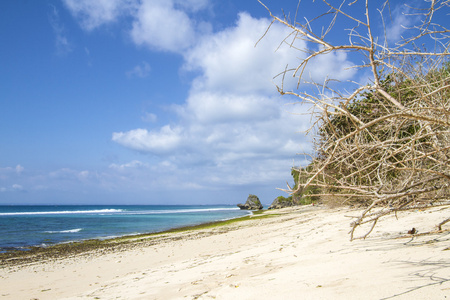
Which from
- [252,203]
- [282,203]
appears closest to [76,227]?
[282,203]

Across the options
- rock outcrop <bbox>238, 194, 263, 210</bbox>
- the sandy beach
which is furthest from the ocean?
rock outcrop <bbox>238, 194, 263, 210</bbox>

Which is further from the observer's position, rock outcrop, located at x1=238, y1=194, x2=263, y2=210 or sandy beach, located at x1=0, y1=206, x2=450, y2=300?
rock outcrop, located at x1=238, y1=194, x2=263, y2=210

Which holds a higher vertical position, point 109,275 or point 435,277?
point 435,277

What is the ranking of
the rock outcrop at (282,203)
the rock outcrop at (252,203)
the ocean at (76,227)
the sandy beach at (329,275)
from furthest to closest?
1. the rock outcrop at (252,203)
2. the rock outcrop at (282,203)
3. the ocean at (76,227)
4. the sandy beach at (329,275)

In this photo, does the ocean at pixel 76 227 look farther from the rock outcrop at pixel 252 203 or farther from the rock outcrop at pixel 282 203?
the rock outcrop at pixel 252 203

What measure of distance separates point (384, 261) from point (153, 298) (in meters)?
3.20

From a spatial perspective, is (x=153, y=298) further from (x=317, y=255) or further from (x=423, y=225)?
Result: (x=423, y=225)

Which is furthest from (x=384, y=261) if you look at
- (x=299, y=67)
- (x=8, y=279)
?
(x=8, y=279)

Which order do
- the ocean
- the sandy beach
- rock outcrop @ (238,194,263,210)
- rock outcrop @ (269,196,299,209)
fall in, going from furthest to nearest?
rock outcrop @ (238,194,263,210) < rock outcrop @ (269,196,299,209) < the ocean < the sandy beach

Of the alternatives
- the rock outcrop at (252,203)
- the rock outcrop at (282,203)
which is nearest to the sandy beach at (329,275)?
the rock outcrop at (282,203)

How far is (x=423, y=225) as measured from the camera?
599 cm

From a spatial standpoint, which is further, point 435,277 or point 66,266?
point 66,266

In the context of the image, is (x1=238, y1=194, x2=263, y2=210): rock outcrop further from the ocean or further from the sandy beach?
the sandy beach

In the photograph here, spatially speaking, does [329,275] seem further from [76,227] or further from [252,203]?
[252,203]
